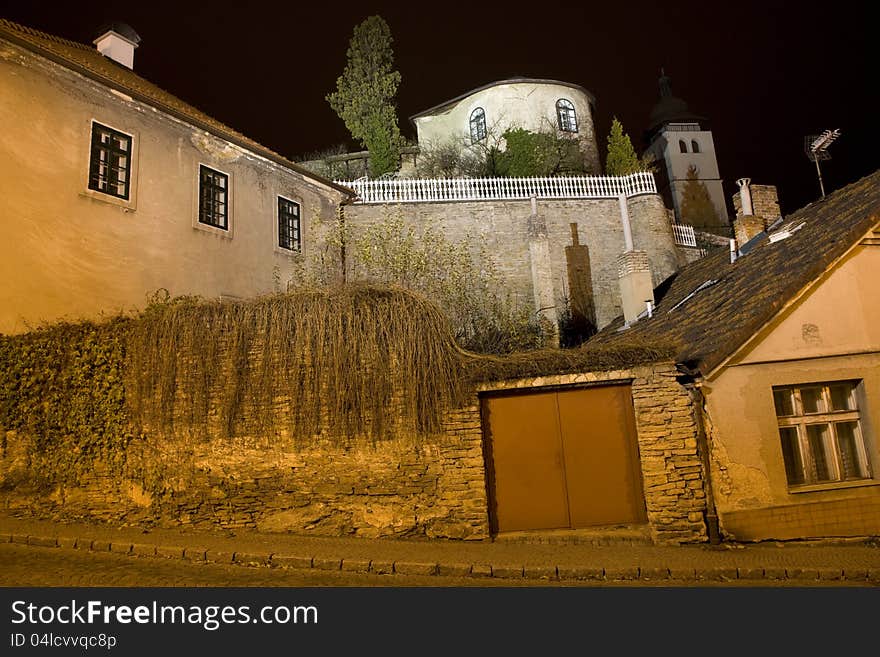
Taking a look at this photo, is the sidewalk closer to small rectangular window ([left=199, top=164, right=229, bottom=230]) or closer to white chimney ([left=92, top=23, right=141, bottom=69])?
small rectangular window ([left=199, top=164, right=229, bottom=230])

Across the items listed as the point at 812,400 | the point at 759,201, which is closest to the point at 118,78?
the point at 812,400

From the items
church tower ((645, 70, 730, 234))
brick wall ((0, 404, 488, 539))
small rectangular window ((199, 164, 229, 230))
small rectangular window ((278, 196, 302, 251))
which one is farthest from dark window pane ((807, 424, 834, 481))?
church tower ((645, 70, 730, 234))

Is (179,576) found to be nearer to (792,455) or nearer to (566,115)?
(792,455)

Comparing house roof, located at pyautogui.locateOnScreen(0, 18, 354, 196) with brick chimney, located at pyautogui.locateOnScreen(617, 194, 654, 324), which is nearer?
house roof, located at pyautogui.locateOnScreen(0, 18, 354, 196)

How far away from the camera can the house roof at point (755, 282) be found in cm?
910

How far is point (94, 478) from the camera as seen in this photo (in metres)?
8.96

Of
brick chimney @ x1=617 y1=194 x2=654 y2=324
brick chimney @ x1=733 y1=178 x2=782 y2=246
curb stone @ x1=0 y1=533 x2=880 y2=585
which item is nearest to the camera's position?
curb stone @ x1=0 y1=533 x2=880 y2=585

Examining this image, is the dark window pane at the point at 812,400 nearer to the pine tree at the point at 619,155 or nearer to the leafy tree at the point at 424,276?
the leafy tree at the point at 424,276

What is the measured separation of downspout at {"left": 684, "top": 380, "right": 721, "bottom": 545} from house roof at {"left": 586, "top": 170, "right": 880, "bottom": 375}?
345 mm

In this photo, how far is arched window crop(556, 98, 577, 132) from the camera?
127ft

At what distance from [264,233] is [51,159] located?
6.00 m

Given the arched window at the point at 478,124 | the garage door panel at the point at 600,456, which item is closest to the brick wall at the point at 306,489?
the garage door panel at the point at 600,456

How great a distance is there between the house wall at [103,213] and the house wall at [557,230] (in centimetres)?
794

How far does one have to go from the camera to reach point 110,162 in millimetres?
14477
